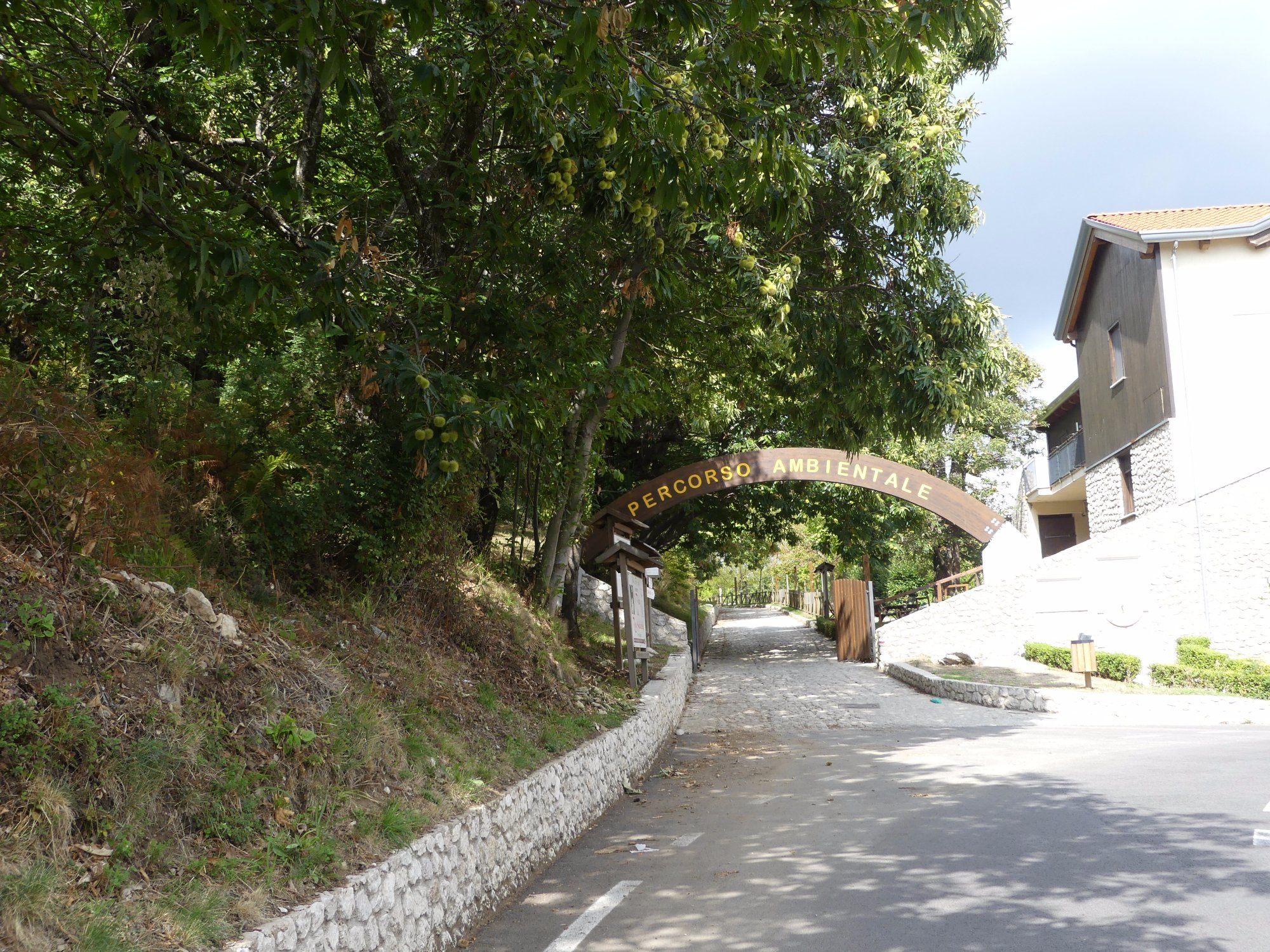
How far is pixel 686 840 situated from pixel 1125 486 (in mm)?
19631

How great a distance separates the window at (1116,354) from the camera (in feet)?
77.7

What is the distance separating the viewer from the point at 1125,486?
23.5m

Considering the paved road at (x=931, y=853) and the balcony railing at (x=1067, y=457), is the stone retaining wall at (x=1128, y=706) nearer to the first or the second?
the paved road at (x=931, y=853)

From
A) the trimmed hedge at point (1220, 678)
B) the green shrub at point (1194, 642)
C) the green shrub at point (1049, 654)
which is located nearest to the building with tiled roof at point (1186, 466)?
the green shrub at point (1049, 654)

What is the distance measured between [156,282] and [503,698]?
14.4 feet

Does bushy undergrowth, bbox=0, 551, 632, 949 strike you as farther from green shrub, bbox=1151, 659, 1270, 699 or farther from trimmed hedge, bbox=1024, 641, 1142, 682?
trimmed hedge, bbox=1024, 641, 1142, 682

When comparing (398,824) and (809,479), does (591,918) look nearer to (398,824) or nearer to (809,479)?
(398,824)

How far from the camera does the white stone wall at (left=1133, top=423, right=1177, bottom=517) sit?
2016cm

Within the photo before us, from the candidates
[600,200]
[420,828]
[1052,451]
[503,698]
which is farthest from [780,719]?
[1052,451]

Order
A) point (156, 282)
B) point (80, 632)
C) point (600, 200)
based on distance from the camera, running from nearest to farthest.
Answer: point (80, 632), point (156, 282), point (600, 200)

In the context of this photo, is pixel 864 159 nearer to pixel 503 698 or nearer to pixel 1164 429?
pixel 503 698

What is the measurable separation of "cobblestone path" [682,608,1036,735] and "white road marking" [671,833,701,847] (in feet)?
20.6

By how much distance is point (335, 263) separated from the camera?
6.75 m

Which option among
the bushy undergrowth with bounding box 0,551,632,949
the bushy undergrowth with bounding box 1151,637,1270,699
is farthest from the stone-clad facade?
the bushy undergrowth with bounding box 0,551,632,949
